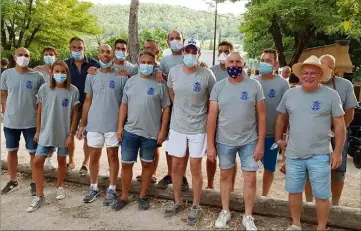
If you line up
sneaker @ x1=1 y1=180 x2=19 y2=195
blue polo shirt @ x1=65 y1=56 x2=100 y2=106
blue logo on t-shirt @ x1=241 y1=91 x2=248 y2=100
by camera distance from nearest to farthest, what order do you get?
blue logo on t-shirt @ x1=241 y1=91 x2=248 y2=100
sneaker @ x1=1 y1=180 x2=19 y2=195
blue polo shirt @ x1=65 y1=56 x2=100 y2=106

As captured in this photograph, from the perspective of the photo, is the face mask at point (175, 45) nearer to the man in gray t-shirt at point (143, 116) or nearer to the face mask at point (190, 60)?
the man in gray t-shirt at point (143, 116)

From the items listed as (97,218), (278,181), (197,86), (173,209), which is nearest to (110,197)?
(97,218)

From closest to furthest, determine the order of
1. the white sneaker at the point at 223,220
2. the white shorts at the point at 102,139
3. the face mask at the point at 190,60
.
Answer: the white sneaker at the point at 223,220, the face mask at the point at 190,60, the white shorts at the point at 102,139

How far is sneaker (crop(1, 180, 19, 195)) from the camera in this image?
5.79 meters

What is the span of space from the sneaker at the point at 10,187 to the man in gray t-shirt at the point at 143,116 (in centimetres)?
182

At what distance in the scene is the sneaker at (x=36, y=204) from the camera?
16.7 feet

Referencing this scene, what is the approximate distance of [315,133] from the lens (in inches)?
158

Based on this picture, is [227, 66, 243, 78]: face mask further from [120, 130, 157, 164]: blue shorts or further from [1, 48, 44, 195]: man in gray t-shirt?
[1, 48, 44, 195]: man in gray t-shirt

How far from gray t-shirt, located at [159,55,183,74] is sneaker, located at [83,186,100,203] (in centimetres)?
195

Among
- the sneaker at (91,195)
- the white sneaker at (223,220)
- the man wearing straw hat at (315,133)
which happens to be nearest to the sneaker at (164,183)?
the sneaker at (91,195)

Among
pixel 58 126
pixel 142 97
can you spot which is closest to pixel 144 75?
pixel 142 97

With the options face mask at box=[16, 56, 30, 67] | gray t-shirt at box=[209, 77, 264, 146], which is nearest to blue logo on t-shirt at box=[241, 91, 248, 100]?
gray t-shirt at box=[209, 77, 264, 146]

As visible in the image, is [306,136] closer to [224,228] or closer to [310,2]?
[224,228]

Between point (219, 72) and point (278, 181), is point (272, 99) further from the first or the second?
point (278, 181)
